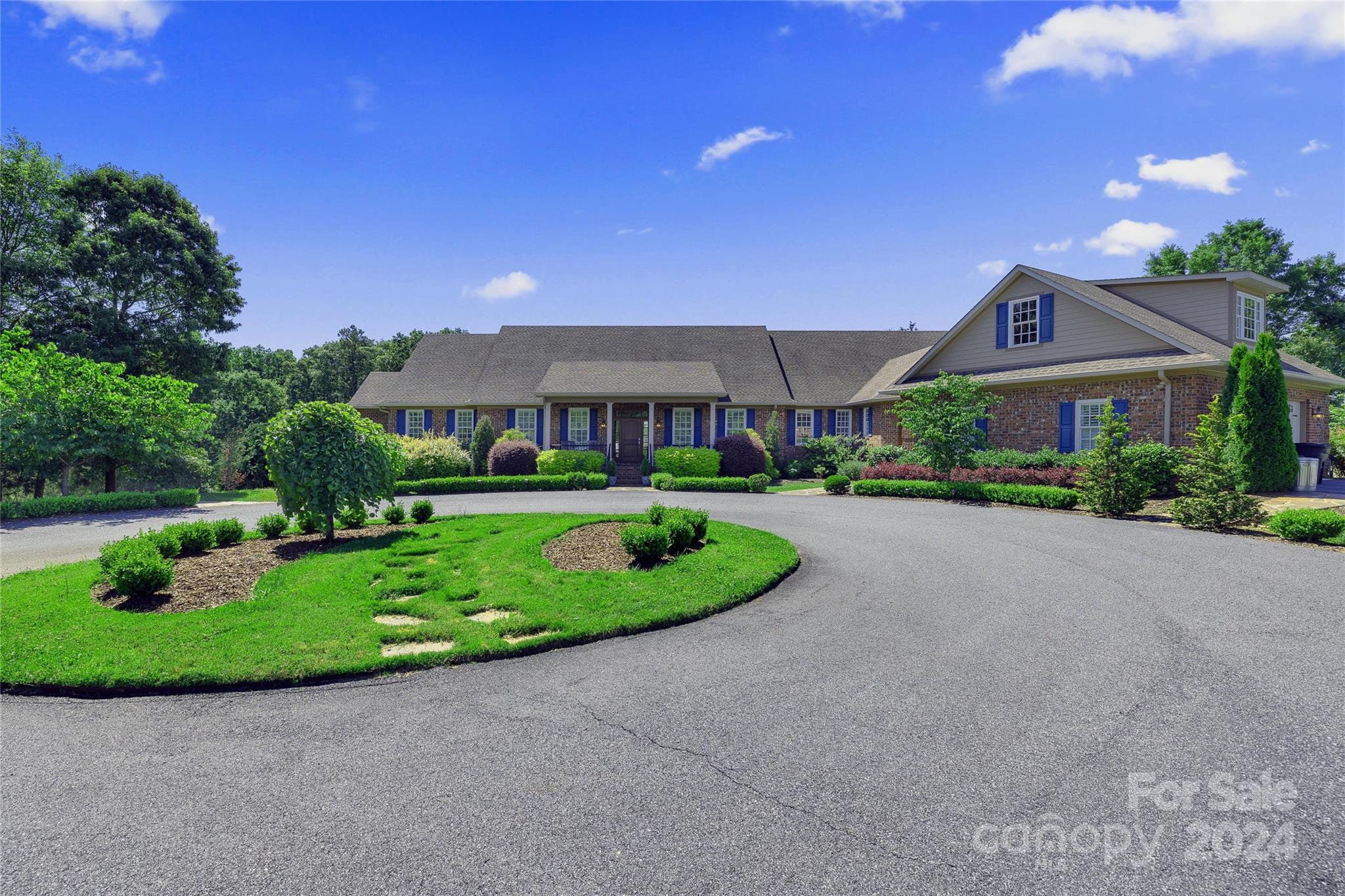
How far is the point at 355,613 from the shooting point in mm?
6297

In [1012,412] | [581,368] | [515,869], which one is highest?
[581,368]

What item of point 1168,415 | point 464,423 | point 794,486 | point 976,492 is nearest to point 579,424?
point 464,423

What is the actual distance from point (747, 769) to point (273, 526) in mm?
9555

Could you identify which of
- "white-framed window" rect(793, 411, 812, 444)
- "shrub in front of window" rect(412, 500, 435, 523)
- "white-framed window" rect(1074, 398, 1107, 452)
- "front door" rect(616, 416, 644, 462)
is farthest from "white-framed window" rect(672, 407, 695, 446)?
"shrub in front of window" rect(412, 500, 435, 523)

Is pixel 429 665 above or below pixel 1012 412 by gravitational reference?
below

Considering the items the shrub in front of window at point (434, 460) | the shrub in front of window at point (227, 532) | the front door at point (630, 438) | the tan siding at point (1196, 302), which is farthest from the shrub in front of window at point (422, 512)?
the tan siding at point (1196, 302)

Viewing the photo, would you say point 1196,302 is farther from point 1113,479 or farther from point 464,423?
point 464,423

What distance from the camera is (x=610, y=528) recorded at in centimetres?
1027

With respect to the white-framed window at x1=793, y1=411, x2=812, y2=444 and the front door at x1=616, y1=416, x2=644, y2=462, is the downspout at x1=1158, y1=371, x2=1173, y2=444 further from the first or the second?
the front door at x1=616, y1=416, x2=644, y2=462

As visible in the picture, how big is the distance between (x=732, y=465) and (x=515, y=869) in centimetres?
2121

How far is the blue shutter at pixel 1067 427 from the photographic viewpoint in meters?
18.2

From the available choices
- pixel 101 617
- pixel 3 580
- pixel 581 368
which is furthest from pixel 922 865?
pixel 581 368

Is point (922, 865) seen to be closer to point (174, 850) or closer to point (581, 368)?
point (174, 850)

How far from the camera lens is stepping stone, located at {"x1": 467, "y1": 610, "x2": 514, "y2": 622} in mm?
6192
